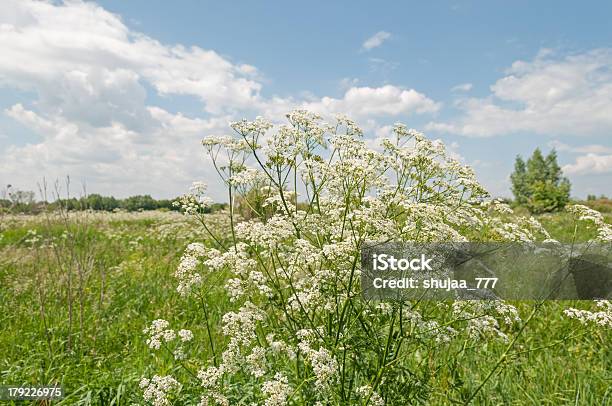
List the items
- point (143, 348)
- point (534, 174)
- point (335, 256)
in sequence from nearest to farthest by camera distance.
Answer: point (335, 256)
point (143, 348)
point (534, 174)

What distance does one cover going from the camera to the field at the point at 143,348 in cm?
537

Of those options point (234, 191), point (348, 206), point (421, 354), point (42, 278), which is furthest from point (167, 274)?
point (348, 206)

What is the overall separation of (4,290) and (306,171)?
7865 mm

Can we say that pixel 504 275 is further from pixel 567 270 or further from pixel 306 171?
pixel 306 171

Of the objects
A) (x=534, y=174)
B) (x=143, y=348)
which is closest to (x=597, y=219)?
(x=143, y=348)

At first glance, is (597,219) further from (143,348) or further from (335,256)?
(143,348)

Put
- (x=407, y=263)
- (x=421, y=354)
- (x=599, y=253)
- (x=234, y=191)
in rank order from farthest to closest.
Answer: (x=599, y=253) < (x=421, y=354) < (x=234, y=191) < (x=407, y=263)

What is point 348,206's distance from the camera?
151 inches

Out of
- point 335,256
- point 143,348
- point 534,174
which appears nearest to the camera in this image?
point 335,256

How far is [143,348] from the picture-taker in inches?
275

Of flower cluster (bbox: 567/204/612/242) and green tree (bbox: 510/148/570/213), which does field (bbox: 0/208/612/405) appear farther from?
green tree (bbox: 510/148/570/213)

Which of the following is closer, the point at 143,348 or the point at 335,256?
the point at 335,256

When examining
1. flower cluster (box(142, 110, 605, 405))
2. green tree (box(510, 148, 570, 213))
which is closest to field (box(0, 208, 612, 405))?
flower cluster (box(142, 110, 605, 405))

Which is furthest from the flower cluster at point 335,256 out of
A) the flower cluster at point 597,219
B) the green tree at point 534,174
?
the green tree at point 534,174
